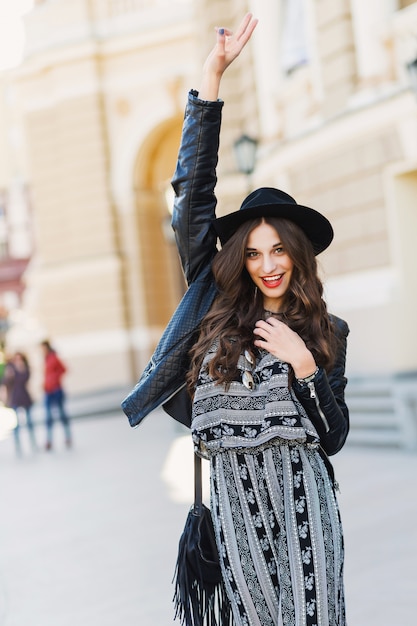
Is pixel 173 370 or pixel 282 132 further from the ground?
pixel 282 132

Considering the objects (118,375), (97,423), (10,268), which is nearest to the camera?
(97,423)

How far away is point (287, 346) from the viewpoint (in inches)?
106

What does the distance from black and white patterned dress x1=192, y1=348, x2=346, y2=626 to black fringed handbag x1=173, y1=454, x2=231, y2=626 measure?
0.11m

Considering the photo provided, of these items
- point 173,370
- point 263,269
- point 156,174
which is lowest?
point 173,370

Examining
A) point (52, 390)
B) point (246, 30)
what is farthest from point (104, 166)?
point (246, 30)

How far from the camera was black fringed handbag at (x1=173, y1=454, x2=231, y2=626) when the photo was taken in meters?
2.87

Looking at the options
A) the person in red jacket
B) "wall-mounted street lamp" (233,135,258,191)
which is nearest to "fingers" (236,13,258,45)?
"wall-mounted street lamp" (233,135,258,191)

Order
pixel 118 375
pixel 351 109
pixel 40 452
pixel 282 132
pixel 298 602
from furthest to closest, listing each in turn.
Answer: pixel 118 375
pixel 40 452
pixel 282 132
pixel 351 109
pixel 298 602

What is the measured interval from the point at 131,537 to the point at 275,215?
4.68m

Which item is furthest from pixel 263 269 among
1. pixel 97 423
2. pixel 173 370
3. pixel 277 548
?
pixel 97 423

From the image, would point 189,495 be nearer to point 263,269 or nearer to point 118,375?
point 263,269

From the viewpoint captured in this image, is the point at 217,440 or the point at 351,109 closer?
the point at 217,440

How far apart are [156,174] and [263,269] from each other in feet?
75.9

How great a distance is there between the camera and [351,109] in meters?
11.0
